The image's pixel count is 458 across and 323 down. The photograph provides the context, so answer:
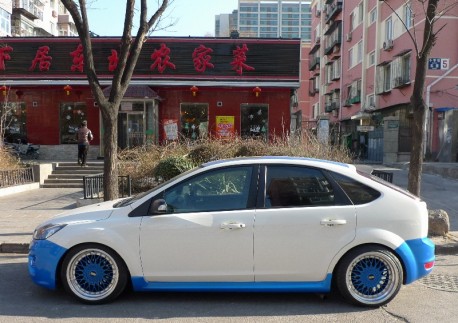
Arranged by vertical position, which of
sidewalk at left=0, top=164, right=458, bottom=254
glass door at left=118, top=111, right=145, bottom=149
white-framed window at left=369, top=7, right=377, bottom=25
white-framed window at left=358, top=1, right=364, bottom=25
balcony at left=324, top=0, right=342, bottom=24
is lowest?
sidewalk at left=0, top=164, right=458, bottom=254

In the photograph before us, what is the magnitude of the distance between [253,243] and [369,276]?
127cm

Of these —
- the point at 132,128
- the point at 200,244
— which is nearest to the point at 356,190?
the point at 200,244

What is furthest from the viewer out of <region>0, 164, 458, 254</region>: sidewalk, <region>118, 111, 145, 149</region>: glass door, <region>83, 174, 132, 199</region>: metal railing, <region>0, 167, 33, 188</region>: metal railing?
<region>118, 111, 145, 149</region>: glass door

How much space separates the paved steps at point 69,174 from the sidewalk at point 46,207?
54cm

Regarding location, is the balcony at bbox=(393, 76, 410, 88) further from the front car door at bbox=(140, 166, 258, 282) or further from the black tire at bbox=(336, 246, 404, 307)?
the front car door at bbox=(140, 166, 258, 282)

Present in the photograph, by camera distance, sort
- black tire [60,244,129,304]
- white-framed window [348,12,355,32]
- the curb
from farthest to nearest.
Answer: white-framed window [348,12,355,32]
the curb
black tire [60,244,129,304]

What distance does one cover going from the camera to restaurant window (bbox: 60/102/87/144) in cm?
1891

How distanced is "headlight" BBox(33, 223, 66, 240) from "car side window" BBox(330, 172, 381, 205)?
9.90ft

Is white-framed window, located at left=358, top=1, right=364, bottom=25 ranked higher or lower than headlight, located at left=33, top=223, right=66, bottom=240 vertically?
higher

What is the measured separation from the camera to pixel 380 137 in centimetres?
2570

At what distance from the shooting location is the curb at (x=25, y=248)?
6.38 metres

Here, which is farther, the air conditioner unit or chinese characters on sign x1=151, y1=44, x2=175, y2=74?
the air conditioner unit

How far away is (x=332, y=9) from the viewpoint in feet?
148

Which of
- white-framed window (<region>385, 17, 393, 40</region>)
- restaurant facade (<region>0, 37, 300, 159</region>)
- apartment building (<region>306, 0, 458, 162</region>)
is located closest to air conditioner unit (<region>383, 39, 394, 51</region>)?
apartment building (<region>306, 0, 458, 162</region>)
